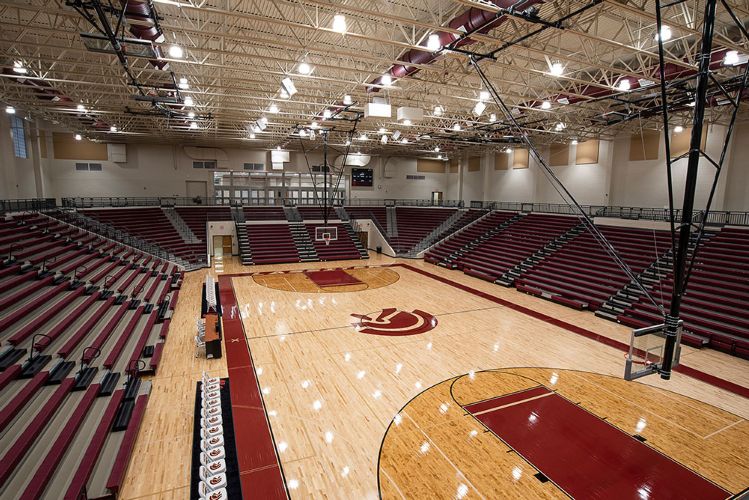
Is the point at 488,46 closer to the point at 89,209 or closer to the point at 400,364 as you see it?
the point at 400,364

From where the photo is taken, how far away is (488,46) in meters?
11.0

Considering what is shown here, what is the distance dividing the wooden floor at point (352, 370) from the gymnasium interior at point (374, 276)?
69mm

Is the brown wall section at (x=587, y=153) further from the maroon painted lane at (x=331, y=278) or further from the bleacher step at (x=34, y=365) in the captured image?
the bleacher step at (x=34, y=365)

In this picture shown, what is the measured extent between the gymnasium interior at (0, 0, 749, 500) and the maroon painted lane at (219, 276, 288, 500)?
6 centimetres

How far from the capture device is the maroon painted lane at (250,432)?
5383 millimetres

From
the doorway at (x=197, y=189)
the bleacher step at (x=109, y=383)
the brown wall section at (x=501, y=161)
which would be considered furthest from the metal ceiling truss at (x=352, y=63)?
the bleacher step at (x=109, y=383)

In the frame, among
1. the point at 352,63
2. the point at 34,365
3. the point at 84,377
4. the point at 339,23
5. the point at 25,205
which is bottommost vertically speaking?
the point at 84,377

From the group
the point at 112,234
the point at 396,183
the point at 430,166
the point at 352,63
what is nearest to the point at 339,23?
the point at 352,63

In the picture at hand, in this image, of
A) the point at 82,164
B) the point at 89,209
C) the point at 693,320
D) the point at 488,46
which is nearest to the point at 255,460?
the point at 488,46

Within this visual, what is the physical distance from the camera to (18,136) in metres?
18.7

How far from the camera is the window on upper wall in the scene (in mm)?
18141

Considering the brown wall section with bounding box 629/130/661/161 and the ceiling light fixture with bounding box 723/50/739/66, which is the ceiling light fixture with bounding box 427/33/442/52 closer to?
the ceiling light fixture with bounding box 723/50/739/66

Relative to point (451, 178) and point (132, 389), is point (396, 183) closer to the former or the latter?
point (451, 178)

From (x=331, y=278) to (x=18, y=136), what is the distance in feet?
53.6
